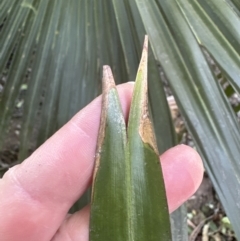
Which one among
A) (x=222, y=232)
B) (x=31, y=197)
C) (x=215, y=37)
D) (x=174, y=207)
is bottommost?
(x=222, y=232)

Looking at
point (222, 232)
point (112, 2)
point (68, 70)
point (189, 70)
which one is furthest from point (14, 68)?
point (222, 232)

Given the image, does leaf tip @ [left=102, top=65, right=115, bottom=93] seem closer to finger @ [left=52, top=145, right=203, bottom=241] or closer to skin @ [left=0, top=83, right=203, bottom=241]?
skin @ [left=0, top=83, right=203, bottom=241]

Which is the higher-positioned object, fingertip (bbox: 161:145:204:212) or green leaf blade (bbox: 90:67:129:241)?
green leaf blade (bbox: 90:67:129:241)

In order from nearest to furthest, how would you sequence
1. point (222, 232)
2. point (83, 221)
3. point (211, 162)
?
point (211, 162), point (83, 221), point (222, 232)

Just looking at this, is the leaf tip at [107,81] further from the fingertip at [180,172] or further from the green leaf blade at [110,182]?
the fingertip at [180,172]

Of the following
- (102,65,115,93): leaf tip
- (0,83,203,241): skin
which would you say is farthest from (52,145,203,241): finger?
(102,65,115,93): leaf tip

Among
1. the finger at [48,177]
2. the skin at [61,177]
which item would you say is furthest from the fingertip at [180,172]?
the finger at [48,177]

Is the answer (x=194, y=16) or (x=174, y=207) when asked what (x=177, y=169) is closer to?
(x=174, y=207)
